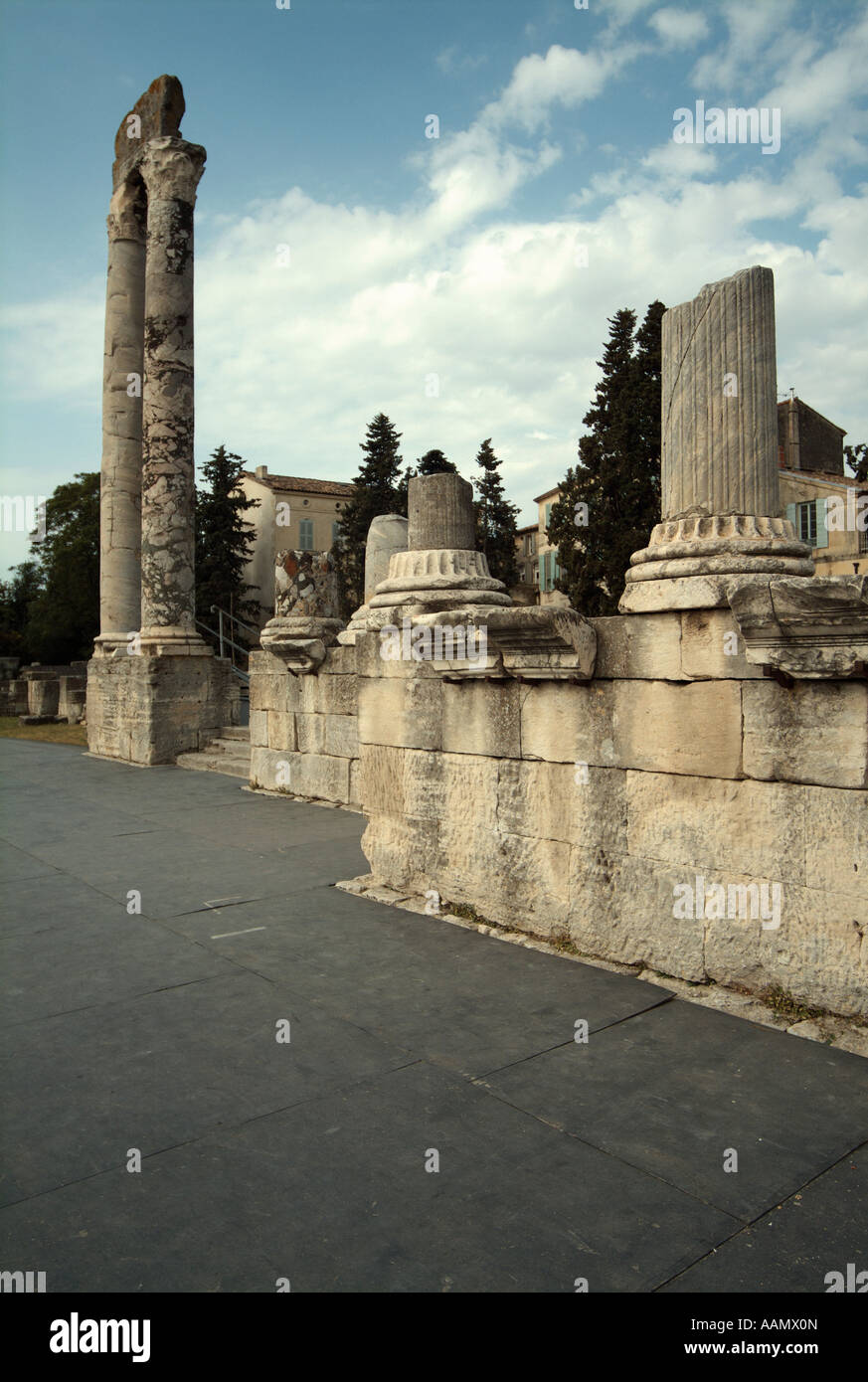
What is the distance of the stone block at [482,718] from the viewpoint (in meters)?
5.09

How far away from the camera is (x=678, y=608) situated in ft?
14.0

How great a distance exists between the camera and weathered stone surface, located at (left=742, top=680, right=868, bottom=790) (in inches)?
144

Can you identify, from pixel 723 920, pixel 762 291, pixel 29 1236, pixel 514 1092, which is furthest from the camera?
pixel 762 291

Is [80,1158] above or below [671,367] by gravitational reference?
below

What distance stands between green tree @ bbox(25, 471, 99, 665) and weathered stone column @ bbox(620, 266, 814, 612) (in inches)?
1402

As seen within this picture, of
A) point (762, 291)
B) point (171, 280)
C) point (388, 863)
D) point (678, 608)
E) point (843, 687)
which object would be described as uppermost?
point (171, 280)

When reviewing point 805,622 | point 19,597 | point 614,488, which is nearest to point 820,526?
point 614,488

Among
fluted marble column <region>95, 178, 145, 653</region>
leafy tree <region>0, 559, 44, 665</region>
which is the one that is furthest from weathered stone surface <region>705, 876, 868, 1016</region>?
leafy tree <region>0, 559, 44, 665</region>

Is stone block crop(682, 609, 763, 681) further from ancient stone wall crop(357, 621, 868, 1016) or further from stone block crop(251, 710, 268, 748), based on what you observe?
stone block crop(251, 710, 268, 748)

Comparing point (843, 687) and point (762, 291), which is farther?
point (762, 291)

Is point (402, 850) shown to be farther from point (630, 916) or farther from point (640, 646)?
point (640, 646)

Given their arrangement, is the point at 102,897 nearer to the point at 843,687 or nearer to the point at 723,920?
the point at 723,920
